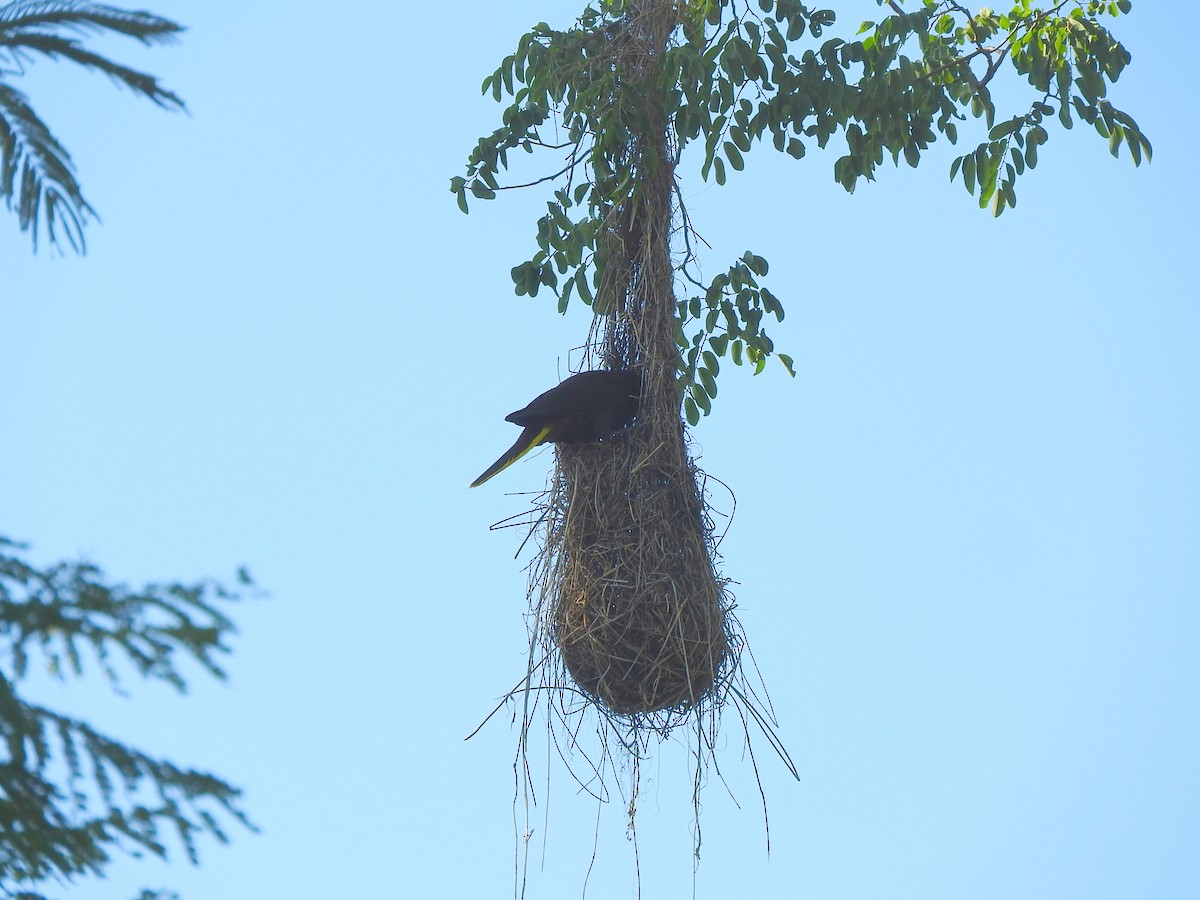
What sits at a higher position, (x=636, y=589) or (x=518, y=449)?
(x=518, y=449)

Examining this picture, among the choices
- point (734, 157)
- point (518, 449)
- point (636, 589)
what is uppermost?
point (734, 157)

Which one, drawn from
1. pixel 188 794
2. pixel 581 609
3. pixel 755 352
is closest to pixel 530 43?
pixel 755 352

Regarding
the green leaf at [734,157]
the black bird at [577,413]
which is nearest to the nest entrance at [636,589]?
the black bird at [577,413]

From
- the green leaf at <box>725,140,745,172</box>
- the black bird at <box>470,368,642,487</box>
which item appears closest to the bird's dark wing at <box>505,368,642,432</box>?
the black bird at <box>470,368,642,487</box>

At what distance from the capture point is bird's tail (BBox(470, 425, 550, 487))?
370cm

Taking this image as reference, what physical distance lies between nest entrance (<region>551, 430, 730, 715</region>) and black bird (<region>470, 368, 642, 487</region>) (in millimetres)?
76

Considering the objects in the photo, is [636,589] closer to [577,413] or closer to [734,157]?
[577,413]

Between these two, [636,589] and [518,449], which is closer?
[636,589]

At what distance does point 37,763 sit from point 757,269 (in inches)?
102

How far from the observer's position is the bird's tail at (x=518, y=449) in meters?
3.70

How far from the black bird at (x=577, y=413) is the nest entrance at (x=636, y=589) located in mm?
76

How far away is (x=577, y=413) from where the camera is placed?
365 centimetres

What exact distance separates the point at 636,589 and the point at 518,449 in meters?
0.44

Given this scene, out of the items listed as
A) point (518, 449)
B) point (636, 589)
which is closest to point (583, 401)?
point (518, 449)
